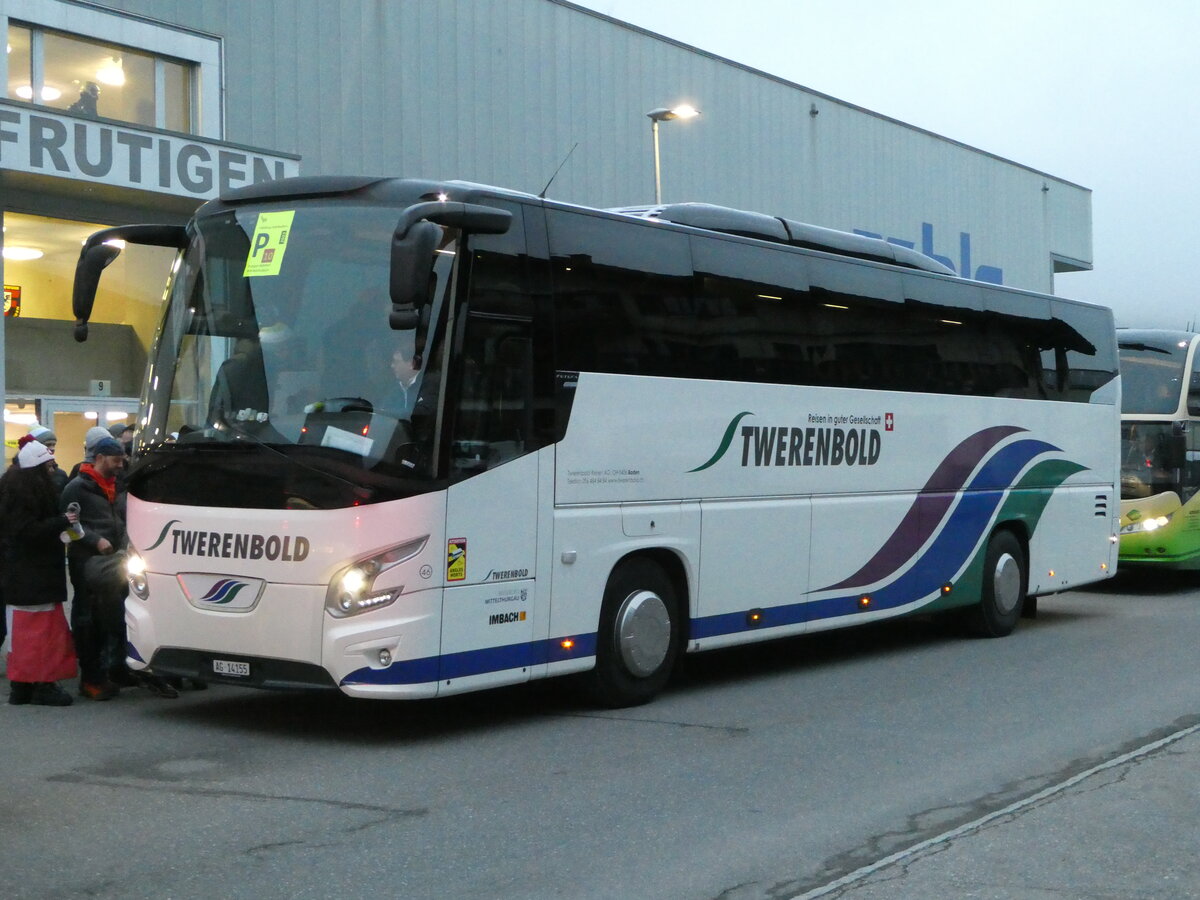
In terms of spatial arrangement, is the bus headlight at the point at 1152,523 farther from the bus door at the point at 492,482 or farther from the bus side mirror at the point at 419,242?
the bus side mirror at the point at 419,242

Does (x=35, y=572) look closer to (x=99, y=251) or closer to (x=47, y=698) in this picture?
(x=47, y=698)

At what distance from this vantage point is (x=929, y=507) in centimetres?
1278

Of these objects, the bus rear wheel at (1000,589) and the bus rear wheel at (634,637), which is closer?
the bus rear wheel at (634,637)

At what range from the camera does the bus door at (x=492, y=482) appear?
8.34 meters

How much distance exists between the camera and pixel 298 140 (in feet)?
66.8

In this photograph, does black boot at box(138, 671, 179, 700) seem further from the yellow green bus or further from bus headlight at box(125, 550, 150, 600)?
the yellow green bus

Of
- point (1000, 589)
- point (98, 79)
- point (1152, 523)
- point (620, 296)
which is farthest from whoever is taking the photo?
point (98, 79)

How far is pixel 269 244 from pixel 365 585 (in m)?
2.18

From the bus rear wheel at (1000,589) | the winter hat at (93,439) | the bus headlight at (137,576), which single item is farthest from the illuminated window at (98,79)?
the bus rear wheel at (1000,589)

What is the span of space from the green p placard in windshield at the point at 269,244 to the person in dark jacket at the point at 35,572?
2.07 meters

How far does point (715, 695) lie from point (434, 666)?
111 inches

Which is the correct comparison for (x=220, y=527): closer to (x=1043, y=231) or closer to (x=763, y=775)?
(x=763, y=775)

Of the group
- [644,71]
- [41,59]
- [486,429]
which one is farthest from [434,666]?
[644,71]

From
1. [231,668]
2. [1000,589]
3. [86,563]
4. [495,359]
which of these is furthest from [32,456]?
[1000,589]
